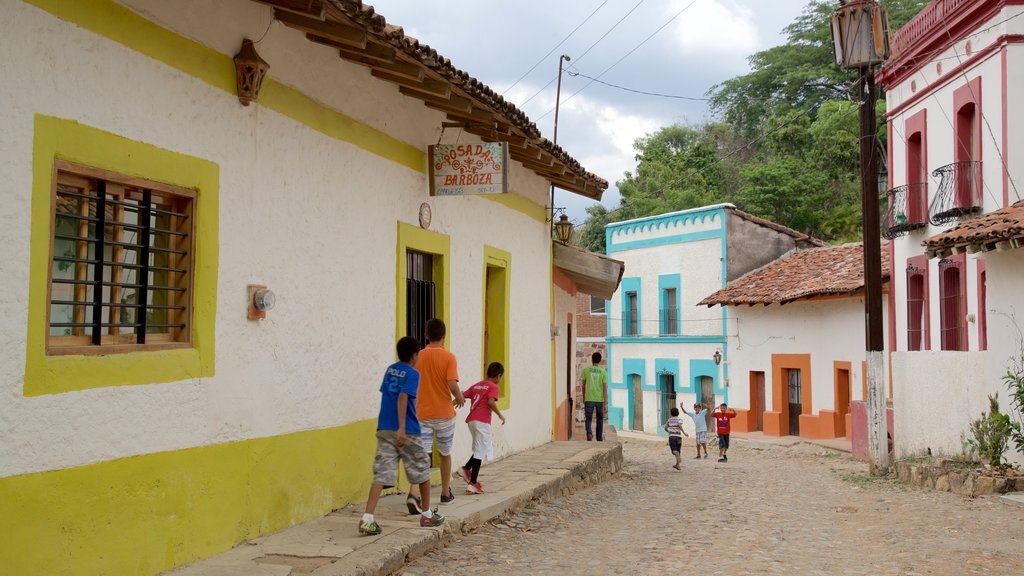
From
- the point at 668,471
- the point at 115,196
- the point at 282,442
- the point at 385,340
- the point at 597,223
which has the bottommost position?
the point at 668,471

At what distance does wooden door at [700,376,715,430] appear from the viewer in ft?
101

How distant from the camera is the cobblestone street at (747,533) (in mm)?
7355

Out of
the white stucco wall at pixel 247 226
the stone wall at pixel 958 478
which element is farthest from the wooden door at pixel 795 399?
the white stucco wall at pixel 247 226

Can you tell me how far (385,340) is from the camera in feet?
30.4

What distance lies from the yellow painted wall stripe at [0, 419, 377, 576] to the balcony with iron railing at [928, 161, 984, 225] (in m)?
11.4

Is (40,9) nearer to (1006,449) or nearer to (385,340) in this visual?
(385,340)

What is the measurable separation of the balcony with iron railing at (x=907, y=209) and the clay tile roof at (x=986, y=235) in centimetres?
495

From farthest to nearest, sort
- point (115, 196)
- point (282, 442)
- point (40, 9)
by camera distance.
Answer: point (282, 442), point (115, 196), point (40, 9)

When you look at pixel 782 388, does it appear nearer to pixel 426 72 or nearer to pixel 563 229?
pixel 563 229

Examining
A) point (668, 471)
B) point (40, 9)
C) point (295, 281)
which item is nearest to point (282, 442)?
point (295, 281)

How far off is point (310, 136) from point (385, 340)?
218 cm

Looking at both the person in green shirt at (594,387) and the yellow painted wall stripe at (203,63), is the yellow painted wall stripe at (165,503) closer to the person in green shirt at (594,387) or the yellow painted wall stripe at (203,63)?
the yellow painted wall stripe at (203,63)

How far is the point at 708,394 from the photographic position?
30.8 meters

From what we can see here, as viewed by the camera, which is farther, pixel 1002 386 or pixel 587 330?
pixel 587 330
